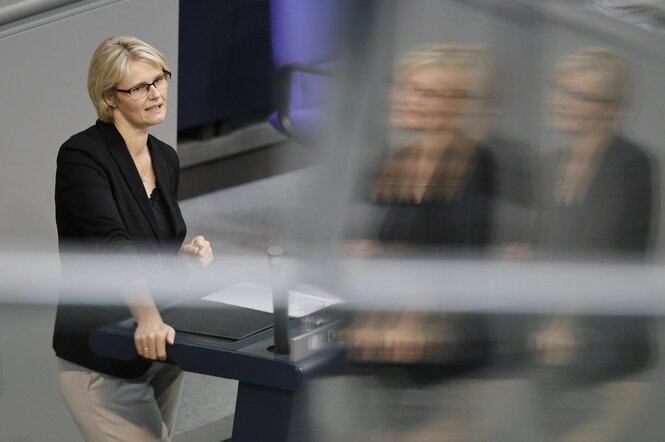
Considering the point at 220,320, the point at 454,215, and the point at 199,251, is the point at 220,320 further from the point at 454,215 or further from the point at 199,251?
the point at 454,215

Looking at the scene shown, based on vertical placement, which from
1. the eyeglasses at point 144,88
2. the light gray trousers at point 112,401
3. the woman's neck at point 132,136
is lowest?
the light gray trousers at point 112,401

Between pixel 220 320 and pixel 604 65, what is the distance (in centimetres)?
99

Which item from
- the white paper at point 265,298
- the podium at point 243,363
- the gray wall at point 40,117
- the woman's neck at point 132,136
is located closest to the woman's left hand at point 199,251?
the white paper at point 265,298

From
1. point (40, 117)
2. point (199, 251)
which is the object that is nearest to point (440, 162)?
point (199, 251)

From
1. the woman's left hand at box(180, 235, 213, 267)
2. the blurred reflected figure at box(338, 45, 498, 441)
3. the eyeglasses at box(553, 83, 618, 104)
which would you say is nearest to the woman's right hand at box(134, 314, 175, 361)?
the woman's left hand at box(180, 235, 213, 267)

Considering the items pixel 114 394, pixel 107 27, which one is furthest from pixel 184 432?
pixel 107 27

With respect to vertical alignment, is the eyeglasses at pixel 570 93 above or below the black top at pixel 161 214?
above

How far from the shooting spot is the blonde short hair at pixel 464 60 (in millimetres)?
665

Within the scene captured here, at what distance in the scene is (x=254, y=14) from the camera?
7.88 feet

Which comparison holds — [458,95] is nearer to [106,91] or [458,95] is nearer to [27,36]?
[106,91]

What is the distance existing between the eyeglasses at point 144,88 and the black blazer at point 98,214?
5cm

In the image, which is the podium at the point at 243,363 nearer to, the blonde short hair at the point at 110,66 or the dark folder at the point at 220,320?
the dark folder at the point at 220,320

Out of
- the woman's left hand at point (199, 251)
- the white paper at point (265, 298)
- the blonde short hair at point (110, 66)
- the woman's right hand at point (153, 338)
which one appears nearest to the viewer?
the white paper at point (265, 298)

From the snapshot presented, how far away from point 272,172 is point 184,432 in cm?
164
